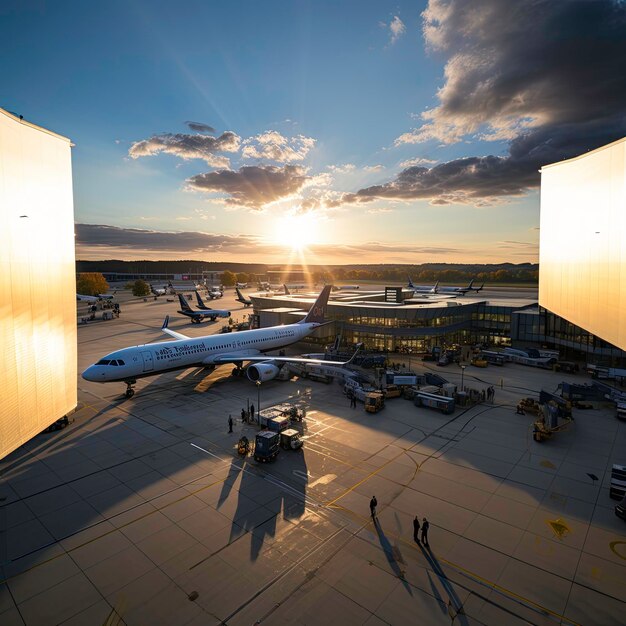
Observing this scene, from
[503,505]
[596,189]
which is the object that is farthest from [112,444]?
[596,189]

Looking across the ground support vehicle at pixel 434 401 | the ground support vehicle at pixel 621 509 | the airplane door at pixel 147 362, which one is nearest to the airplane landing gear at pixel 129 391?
the airplane door at pixel 147 362

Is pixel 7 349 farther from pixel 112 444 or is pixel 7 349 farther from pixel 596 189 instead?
pixel 596 189

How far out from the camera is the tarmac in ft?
47.8

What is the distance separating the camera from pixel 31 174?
1820 cm

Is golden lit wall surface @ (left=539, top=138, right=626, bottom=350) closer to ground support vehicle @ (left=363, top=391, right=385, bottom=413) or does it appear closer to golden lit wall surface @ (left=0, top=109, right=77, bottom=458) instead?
ground support vehicle @ (left=363, top=391, right=385, bottom=413)

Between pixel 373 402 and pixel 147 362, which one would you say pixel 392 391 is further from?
pixel 147 362

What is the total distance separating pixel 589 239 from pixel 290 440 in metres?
25.8

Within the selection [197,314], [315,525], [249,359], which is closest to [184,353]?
[249,359]

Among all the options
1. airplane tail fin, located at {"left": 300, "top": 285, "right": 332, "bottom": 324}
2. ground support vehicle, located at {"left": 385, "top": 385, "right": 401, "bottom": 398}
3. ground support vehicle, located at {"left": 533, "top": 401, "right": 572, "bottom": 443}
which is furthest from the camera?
airplane tail fin, located at {"left": 300, "top": 285, "right": 332, "bottom": 324}

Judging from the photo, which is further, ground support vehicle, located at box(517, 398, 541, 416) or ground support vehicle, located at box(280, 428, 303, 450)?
ground support vehicle, located at box(517, 398, 541, 416)

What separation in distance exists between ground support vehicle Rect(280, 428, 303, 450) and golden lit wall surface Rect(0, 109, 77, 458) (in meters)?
14.7

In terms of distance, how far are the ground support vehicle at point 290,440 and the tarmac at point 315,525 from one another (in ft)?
1.93

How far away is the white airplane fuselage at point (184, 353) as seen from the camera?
36094 millimetres

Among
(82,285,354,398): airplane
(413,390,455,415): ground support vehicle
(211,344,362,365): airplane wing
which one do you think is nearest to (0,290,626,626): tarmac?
(413,390,455,415): ground support vehicle
